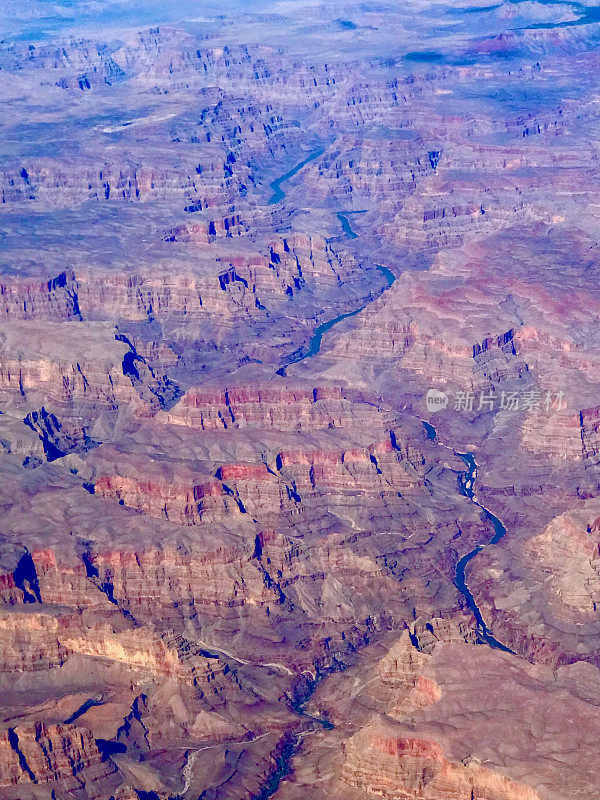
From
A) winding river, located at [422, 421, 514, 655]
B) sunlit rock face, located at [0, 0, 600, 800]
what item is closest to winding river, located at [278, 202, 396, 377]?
sunlit rock face, located at [0, 0, 600, 800]

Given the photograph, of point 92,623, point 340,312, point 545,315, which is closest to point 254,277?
point 340,312

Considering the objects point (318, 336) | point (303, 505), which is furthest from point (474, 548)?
point (318, 336)

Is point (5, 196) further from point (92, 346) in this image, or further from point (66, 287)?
point (92, 346)

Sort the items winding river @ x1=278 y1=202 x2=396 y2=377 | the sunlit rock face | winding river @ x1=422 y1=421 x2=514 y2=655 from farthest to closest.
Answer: winding river @ x1=278 y1=202 x2=396 y2=377 < winding river @ x1=422 y1=421 x2=514 y2=655 < the sunlit rock face

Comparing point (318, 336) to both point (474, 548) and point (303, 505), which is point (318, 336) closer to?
point (303, 505)

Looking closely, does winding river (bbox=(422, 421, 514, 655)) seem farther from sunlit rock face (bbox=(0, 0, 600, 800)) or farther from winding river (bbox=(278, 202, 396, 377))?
winding river (bbox=(278, 202, 396, 377))

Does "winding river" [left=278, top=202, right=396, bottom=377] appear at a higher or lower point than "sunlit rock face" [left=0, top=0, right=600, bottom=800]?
lower
